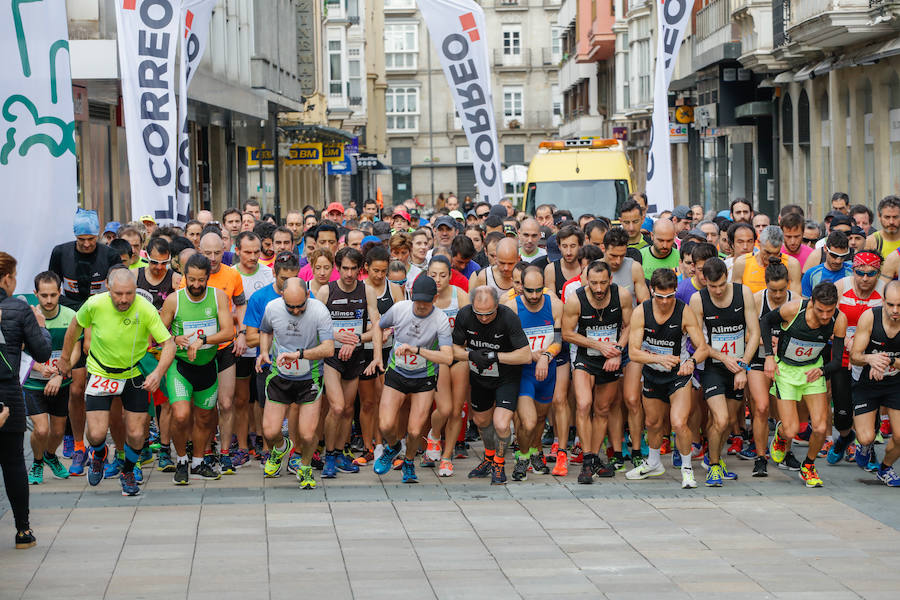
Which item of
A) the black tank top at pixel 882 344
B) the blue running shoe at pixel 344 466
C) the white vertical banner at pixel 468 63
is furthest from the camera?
the white vertical banner at pixel 468 63

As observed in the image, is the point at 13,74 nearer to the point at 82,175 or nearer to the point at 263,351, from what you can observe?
the point at 263,351

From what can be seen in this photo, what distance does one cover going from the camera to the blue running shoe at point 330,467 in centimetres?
1148

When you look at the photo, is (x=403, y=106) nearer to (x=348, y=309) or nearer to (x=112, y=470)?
(x=348, y=309)

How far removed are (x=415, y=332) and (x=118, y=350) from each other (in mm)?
2224

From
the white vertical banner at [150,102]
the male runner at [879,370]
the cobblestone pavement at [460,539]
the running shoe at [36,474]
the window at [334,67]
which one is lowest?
the cobblestone pavement at [460,539]

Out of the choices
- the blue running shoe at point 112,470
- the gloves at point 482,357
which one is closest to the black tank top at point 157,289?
the blue running shoe at point 112,470

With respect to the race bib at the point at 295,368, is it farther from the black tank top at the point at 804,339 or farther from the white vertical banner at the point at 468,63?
the white vertical banner at the point at 468,63

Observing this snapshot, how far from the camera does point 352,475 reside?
11.6m

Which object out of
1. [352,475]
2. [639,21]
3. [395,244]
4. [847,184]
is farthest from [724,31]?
[352,475]

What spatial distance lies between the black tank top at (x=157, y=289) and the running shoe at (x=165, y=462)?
1.19 meters

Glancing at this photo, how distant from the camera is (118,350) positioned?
10.5 meters

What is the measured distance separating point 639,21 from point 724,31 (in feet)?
50.4

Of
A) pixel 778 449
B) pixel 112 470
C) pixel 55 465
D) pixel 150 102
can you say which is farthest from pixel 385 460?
pixel 150 102

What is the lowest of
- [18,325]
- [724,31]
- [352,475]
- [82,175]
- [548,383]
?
[352,475]
